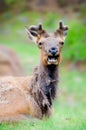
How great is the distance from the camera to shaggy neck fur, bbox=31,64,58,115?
13.5 m

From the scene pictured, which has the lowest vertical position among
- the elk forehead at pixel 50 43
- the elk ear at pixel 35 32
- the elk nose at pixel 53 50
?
the elk nose at pixel 53 50

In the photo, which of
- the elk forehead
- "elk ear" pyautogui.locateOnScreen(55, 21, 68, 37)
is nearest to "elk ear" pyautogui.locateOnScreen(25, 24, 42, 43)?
the elk forehead

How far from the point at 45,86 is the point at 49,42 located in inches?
37.6

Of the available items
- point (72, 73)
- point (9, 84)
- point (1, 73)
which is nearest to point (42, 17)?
point (72, 73)

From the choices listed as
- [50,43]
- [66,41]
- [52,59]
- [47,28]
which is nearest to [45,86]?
[52,59]

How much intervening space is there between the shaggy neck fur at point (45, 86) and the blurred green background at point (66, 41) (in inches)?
13.9

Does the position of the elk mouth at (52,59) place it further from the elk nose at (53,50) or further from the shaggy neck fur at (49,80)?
the shaggy neck fur at (49,80)

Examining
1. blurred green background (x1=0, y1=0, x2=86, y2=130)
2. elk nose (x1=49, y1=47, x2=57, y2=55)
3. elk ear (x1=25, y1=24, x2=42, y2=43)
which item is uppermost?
blurred green background (x1=0, y1=0, x2=86, y2=130)

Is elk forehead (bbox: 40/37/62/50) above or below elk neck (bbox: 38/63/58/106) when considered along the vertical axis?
above

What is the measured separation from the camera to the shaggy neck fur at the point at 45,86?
44.3 feet

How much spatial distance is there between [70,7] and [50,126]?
30445 mm

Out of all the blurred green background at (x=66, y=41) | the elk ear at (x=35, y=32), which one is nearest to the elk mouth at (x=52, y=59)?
the elk ear at (x=35, y=32)

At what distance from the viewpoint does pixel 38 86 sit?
536 inches

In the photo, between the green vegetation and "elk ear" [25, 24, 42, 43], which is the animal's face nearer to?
"elk ear" [25, 24, 42, 43]
